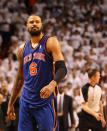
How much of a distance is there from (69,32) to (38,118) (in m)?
9.30

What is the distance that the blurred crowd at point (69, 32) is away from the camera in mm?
9914

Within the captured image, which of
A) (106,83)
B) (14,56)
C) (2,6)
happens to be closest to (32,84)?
(106,83)

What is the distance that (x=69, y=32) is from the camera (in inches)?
482

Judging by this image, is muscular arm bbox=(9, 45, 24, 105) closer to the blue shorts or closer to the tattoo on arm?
the tattoo on arm

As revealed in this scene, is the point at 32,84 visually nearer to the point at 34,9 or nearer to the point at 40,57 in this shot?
the point at 40,57

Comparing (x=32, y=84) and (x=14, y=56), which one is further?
(x=14, y=56)

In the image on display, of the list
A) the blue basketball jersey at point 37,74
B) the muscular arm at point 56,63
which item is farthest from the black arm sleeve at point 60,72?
the blue basketball jersey at point 37,74

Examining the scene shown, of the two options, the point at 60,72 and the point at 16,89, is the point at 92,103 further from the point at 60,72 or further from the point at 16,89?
the point at 60,72

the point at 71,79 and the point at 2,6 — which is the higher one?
the point at 2,6

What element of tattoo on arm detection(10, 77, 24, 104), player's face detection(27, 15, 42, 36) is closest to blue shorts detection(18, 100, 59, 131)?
tattoo on arm detection(10, 77, 24, 104)

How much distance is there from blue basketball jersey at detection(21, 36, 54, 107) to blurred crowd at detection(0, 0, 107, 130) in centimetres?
531

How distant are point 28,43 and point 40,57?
1.02ft

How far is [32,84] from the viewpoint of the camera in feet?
10.5

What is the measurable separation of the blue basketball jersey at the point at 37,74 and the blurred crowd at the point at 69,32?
5.31 meters
